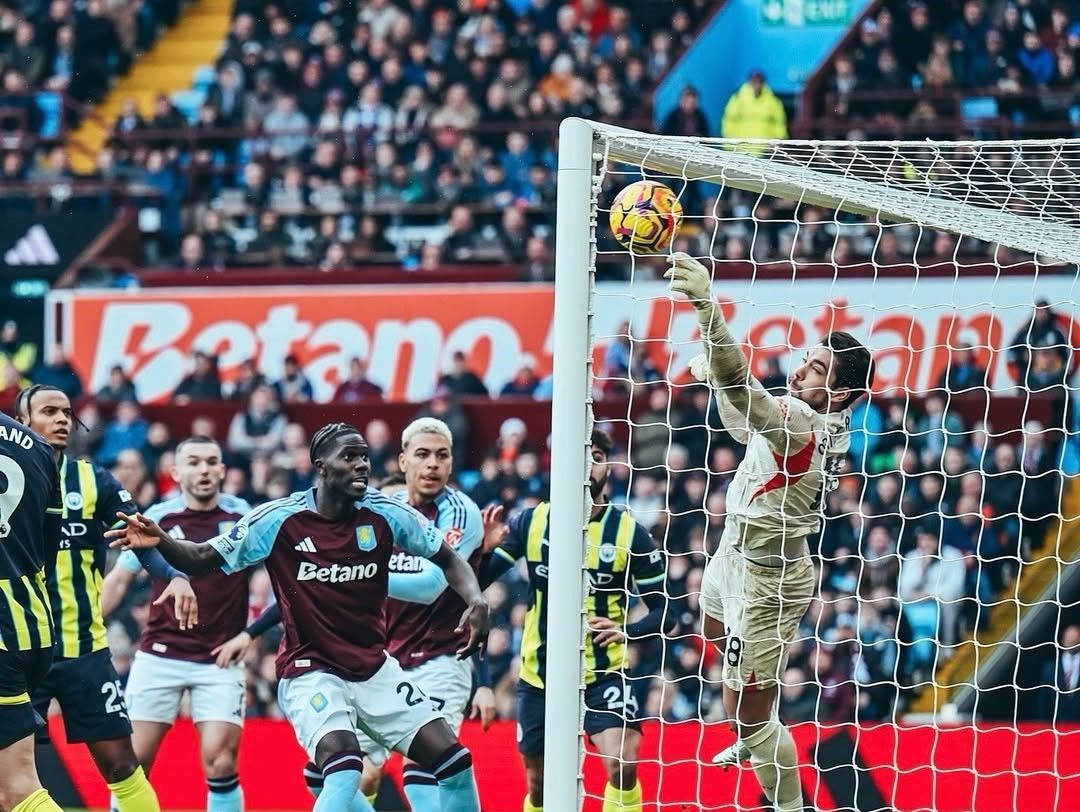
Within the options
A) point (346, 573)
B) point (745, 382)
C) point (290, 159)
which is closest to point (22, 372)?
point (290, 159)

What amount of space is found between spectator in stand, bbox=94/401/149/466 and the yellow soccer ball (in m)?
8.61

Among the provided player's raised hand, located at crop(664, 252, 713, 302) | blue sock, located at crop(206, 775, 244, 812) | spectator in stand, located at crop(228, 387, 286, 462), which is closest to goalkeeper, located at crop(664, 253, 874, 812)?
player's raised hand, located at crop(664, 252, 713, 302)

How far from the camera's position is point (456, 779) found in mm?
7562

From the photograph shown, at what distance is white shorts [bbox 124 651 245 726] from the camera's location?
927cm

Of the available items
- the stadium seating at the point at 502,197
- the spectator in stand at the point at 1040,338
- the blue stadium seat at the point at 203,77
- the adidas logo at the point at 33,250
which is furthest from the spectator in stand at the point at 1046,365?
the blue stadium seat at the point at 203,77

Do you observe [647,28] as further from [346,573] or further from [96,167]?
[346,573]

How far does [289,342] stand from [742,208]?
4.18 m

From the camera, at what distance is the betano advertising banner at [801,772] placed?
10.2 meters

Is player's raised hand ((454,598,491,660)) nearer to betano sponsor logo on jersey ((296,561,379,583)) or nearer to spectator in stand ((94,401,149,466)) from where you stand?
betano sponsor logo on jersey ((296,561,379,583))

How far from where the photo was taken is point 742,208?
53.5ft

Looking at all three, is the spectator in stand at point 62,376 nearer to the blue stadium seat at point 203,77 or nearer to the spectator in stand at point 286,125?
the spectator in stand at point 286,125

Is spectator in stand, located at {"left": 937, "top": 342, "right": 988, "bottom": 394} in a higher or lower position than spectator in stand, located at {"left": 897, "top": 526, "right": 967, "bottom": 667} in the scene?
higher

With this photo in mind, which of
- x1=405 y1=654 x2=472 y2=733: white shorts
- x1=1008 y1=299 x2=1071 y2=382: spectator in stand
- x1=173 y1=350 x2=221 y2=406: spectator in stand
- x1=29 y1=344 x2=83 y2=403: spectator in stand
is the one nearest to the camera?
x1=405 y1=654 x2=472 y2=733: white shorts

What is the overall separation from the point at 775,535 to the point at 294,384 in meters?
8.31
